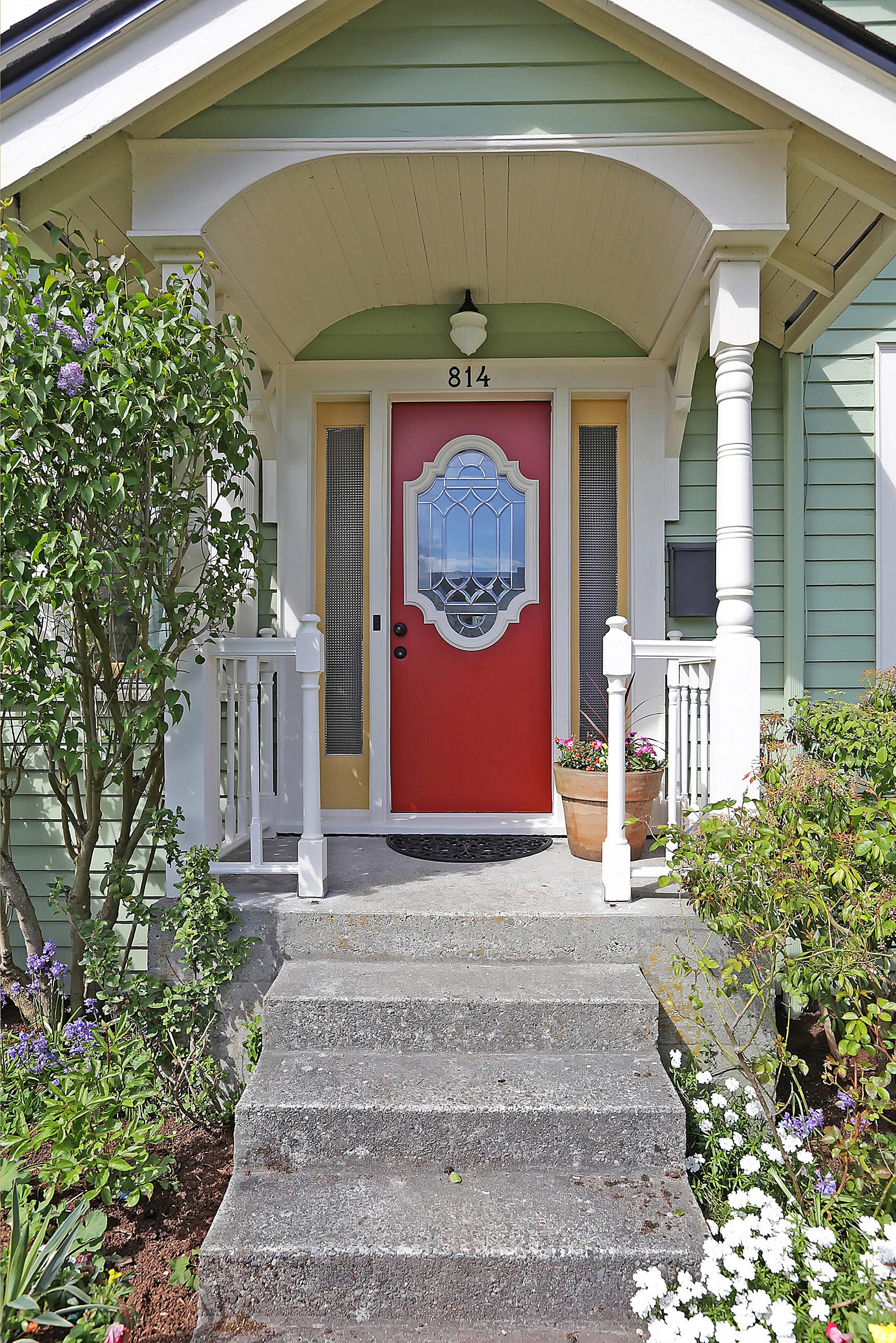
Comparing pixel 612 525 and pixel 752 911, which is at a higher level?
pixel 612 525

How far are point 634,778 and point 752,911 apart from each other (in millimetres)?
800

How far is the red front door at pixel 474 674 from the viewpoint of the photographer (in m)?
3.71

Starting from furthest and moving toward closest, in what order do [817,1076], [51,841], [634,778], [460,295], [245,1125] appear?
[460,295] < [51,841] < [634,778] < [817,1076] < [245,1125]

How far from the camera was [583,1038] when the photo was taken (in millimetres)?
2164

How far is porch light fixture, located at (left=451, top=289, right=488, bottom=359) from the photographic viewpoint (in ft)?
11.4

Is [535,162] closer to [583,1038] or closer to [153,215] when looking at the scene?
[153,215]

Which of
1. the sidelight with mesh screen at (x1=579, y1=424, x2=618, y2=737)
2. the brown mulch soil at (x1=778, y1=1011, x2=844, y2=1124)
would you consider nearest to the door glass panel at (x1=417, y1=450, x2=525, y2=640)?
the sidelight with mesh screen at (x1=579, y1=424, x2=618, y2=737)

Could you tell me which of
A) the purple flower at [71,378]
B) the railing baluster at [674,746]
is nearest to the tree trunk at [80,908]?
the purple flower at [71,378]

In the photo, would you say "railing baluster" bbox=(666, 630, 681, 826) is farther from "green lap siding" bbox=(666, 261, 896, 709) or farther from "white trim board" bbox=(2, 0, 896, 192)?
"white trim board" bbox=(2, 0, 896, 192)

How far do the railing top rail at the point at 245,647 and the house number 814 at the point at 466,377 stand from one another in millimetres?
1567

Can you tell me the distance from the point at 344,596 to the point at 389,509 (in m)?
0.45

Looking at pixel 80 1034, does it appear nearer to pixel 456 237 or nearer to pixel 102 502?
pixel 102 502

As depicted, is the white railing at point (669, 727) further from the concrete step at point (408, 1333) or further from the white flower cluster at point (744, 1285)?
the concrete step at point (408, 1333)

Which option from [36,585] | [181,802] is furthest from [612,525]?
[36,585]
